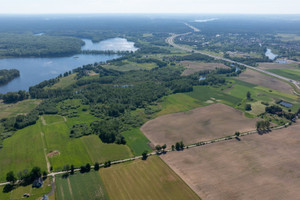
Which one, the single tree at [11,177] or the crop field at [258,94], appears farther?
the crop field at [258,94]

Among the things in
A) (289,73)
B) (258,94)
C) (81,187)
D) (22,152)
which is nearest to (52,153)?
(22,152)

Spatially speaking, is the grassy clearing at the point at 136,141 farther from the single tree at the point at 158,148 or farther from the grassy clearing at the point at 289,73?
the grassy clearing at the point at 289,73

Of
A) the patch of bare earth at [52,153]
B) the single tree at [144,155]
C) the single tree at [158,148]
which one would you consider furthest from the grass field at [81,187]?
the single tree at [158,148]

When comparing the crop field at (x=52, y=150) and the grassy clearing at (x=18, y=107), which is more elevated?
the grassy clearing at (x=18, y=107)

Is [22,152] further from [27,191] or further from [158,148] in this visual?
[158,148]

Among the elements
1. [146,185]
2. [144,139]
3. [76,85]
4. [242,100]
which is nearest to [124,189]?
[146,185]

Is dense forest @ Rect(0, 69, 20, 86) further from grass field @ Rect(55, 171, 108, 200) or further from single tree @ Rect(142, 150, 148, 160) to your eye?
single tree @ Rect(142, 150, 148, 160)
